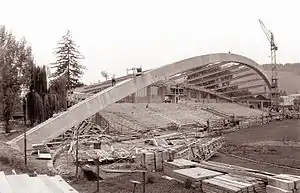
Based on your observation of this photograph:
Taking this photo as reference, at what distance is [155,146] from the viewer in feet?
61.4

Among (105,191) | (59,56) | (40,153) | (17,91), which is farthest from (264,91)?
(105,191)

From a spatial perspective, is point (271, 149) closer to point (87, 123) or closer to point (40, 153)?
point (40, 153)

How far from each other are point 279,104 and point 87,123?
1838 inches

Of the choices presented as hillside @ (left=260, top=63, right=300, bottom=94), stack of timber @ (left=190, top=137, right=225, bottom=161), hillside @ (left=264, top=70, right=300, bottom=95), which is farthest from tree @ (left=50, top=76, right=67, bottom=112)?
hillside @ (left=260, top=63, right=300, bottom=94)

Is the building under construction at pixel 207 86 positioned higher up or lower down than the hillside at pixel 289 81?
lower down

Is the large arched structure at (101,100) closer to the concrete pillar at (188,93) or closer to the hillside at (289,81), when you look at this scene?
the concrete pillar at (188,93)

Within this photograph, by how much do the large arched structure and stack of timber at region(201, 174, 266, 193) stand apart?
1119cm

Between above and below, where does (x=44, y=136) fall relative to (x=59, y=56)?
below

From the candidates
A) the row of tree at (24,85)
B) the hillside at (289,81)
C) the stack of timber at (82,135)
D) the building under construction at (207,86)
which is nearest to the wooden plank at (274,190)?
the stack of timber at (82,135)

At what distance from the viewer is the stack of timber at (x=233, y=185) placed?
7.72m

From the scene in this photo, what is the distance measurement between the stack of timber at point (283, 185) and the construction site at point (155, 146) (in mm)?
22

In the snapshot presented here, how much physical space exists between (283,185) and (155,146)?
11.3 m

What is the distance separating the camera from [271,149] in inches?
750

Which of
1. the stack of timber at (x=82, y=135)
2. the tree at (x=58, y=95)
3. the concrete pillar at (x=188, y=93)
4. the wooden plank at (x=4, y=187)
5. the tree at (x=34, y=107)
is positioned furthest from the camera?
the concrete pillar at (x=188, y=93)
